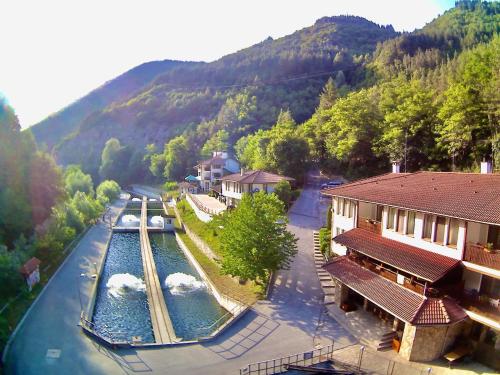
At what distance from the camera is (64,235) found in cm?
3288

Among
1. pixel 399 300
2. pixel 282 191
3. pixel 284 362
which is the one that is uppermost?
pixel 282 191

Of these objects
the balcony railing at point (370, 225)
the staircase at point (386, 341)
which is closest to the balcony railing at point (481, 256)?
the staircase at point (386, 341)

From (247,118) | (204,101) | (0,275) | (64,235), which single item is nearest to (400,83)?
(64,235)

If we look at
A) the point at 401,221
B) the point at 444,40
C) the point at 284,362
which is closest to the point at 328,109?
the point at 401,221

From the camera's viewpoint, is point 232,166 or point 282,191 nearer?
point 282,191

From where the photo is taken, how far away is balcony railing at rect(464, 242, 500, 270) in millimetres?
13320

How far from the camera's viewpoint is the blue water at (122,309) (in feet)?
69.2

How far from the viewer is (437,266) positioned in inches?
588

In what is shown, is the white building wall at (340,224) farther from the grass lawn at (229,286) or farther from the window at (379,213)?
the grass lawn at (229,286)

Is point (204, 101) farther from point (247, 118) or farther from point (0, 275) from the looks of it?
point (0, 275)

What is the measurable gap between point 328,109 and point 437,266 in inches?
1862

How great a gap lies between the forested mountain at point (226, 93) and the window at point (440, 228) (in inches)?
3113

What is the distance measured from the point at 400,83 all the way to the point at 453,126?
56.5 feet

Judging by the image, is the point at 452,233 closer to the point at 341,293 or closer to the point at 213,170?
the point at 341,293
